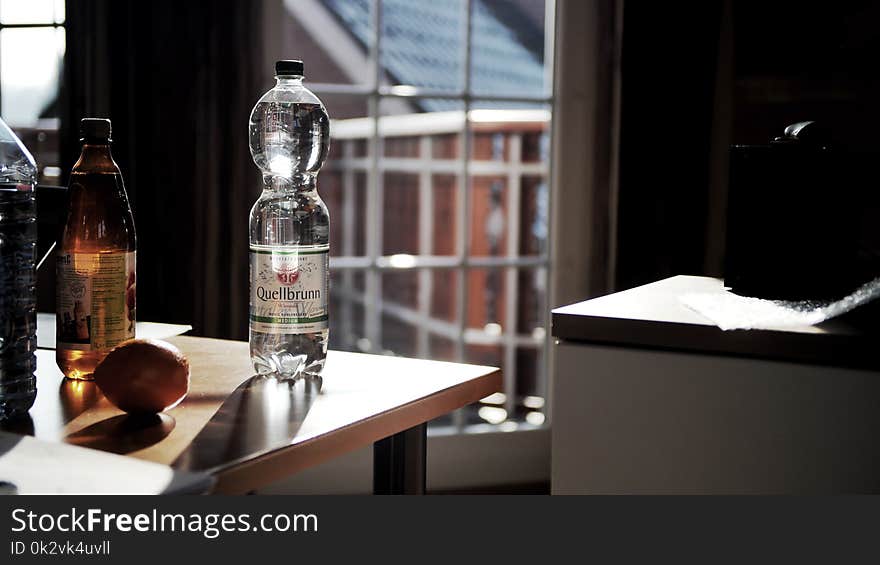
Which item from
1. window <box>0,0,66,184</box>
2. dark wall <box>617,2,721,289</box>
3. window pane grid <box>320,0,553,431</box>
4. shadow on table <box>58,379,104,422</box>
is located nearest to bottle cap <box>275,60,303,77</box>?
shadow on table <box>58,379,104,422</box>

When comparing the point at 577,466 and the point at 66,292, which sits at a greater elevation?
the point at 66,292

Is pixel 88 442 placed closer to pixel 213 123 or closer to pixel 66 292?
pixel 66 292

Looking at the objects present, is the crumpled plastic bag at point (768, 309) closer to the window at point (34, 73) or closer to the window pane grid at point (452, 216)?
the window pane grid at point (452, 216)

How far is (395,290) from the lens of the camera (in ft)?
34.7

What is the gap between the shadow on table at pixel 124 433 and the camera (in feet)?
2.67

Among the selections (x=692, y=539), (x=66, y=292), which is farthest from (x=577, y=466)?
(x=66, y=292)

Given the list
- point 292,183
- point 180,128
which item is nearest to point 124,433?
point 292,183

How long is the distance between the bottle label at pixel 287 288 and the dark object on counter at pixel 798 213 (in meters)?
0.53

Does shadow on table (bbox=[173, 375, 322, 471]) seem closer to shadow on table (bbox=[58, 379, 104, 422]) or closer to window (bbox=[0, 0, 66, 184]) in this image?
shadow on table (bbox=[58, 379, 104, 422])

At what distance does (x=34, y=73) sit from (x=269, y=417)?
1.88 m

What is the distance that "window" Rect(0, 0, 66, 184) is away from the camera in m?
2.39

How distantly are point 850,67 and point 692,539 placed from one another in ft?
6.77

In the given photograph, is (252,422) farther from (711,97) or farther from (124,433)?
(711,97)

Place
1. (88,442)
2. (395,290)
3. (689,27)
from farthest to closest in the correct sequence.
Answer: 1. (395,290)
2. (689,27)
3. (88,442)
